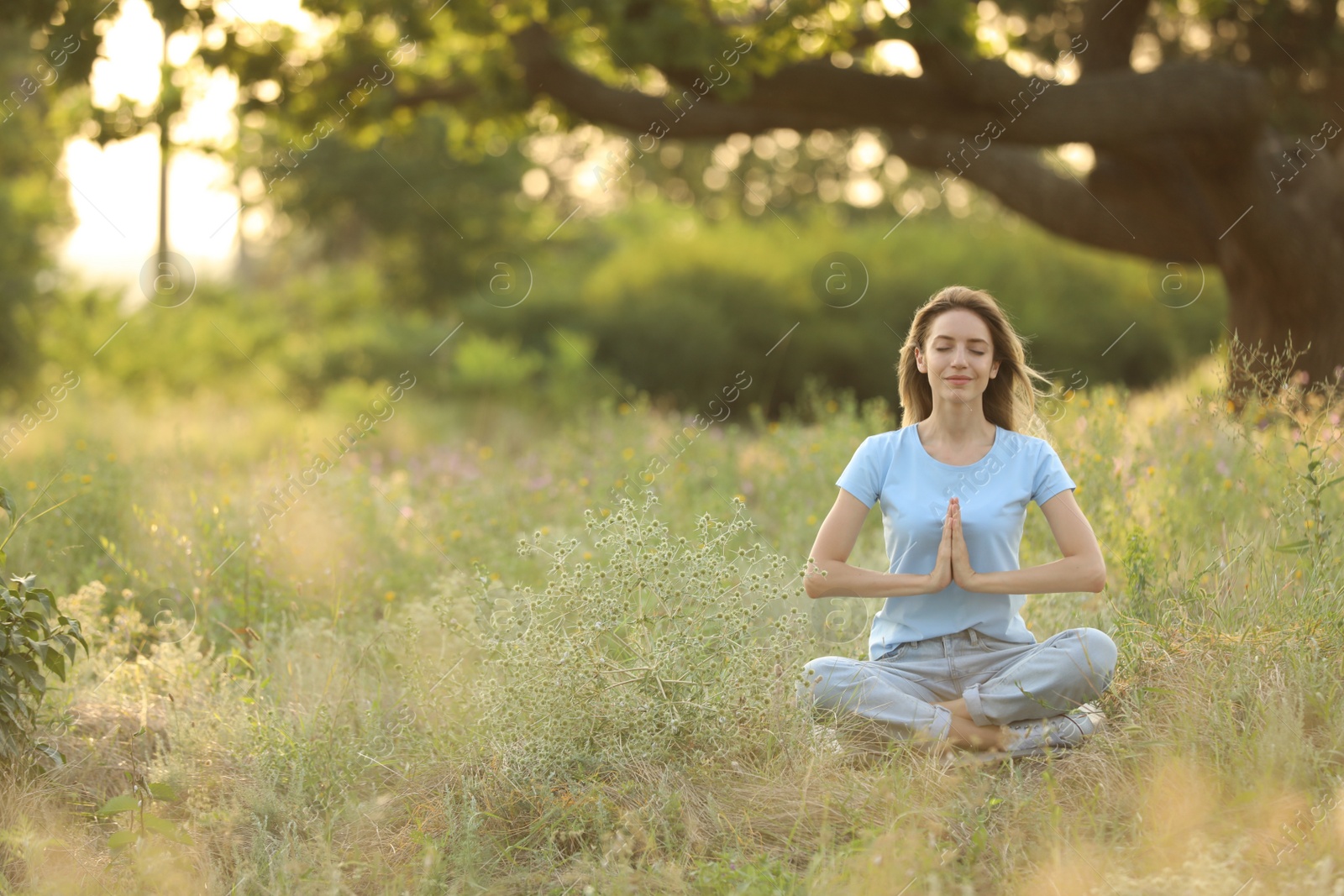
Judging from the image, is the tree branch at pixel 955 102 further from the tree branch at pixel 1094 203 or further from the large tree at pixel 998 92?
the tree branch at pixel 1094 203

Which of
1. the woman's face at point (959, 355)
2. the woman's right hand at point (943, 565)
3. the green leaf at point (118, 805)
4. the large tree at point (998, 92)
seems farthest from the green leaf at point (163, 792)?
the large tree at point (998, 92)

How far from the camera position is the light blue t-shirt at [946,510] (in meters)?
3.65

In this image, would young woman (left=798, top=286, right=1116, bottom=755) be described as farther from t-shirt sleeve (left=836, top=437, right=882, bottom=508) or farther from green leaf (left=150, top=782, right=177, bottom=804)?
green leaf (left=150, top=782, right=177, bottom=804)

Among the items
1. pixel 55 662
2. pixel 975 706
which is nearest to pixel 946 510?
pixel 975 706

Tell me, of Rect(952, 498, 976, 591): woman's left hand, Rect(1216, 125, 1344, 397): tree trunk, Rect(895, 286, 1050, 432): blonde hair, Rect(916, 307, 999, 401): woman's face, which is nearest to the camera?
Rect(952, 498, 976, 591): woman's left hand

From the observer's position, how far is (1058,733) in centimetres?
354

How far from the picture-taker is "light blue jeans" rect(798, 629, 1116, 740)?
3.56m

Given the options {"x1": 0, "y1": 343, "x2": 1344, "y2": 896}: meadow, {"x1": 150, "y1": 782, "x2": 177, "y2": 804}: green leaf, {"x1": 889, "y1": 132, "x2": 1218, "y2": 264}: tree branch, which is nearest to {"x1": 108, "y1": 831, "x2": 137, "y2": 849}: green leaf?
{"x1": 0, "y1": 343, "x2": 1344, "y2": 896}: meadow

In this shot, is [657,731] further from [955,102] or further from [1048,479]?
[955,102]

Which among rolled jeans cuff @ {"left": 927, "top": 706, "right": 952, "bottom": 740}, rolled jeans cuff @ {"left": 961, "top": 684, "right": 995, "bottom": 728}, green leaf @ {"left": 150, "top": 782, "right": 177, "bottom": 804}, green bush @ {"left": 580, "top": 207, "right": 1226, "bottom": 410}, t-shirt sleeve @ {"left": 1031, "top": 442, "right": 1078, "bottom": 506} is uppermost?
green bush @ {"left": 580, "top": 207, "right": 1226, "bottom": 410}

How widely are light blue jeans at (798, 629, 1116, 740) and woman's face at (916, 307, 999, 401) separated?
0.79 m

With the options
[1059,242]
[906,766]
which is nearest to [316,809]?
[906,766]

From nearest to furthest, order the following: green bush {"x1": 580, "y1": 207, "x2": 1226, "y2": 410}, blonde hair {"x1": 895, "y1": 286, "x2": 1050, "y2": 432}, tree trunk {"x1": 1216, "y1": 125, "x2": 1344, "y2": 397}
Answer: blonde hair {"x1": 895, "y1": 286, "x2": 1050, "y2": 432} → tree trunk {"x1": 1216, "y1": 125, "x2": 1344, "y2": 397} → green bush {"x1": 580, "y1": 207, "x2": 1226, "y2": 410}

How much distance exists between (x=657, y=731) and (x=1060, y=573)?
1304mm
